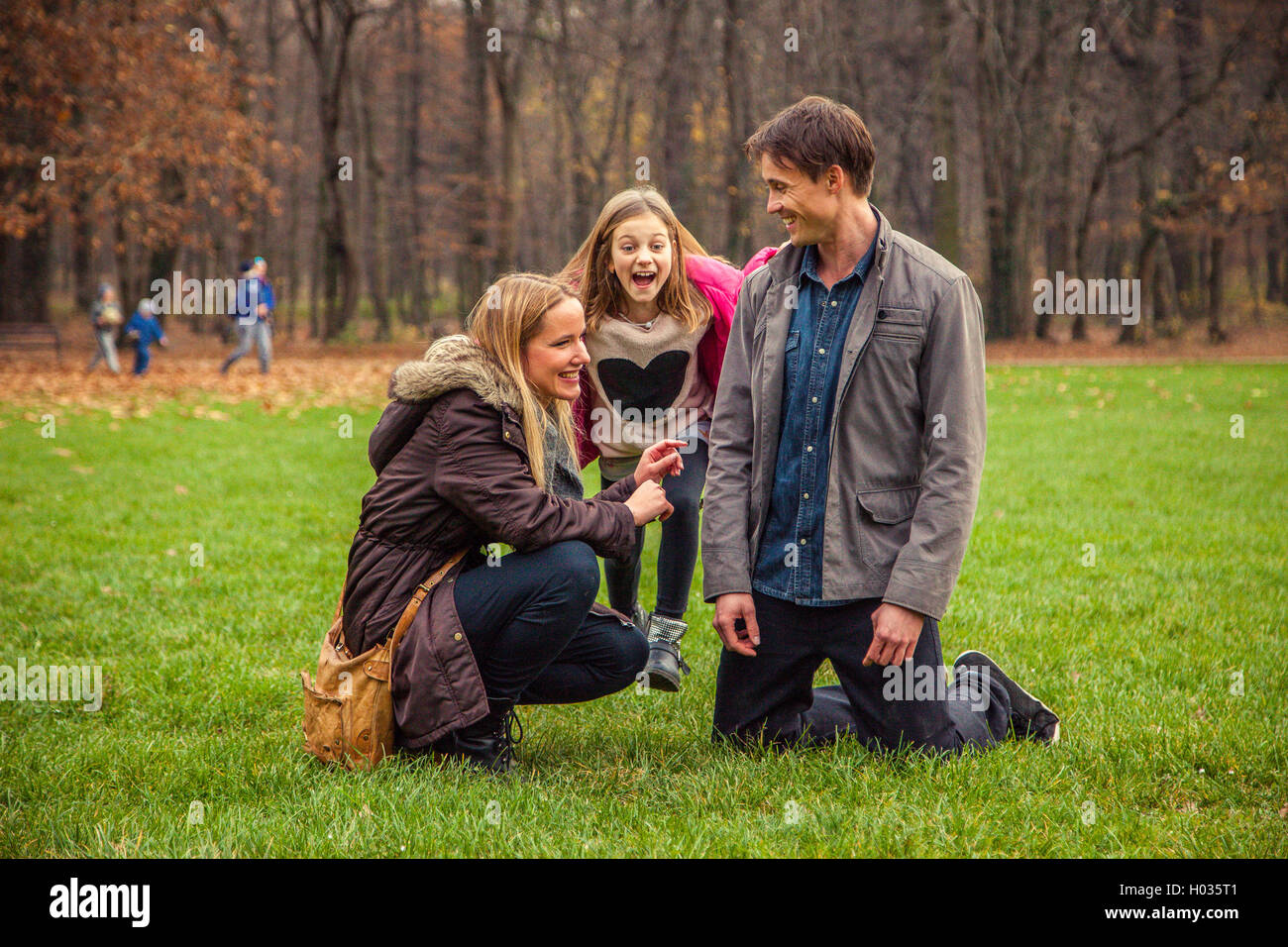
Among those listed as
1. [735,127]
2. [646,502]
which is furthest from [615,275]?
[735,127]

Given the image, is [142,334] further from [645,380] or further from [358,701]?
[358,701]

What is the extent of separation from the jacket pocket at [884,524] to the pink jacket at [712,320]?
1492mm

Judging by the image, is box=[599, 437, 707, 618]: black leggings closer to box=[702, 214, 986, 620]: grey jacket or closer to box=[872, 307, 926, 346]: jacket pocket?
box=[702, 214, 986, 620]: grey jacket

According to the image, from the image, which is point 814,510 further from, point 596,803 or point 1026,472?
point 1026,472

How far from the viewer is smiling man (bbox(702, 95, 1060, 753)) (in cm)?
333

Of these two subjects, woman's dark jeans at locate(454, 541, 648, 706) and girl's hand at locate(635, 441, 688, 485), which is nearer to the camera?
woman's dark jeans at locate(454, 541, 648, 706)

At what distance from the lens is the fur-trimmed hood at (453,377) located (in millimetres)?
3363

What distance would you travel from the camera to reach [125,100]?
19.1m

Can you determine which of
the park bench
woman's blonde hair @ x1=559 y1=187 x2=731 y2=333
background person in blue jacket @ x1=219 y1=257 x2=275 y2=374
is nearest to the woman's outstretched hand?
woman's blonde hair @ x1=559 y1=187 x2=731 y2=333

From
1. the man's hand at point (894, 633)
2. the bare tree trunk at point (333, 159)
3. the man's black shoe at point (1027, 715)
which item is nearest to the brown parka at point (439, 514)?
the man's hand at point (894, 633)

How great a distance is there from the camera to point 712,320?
15.8 feet

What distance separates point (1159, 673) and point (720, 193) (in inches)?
1176

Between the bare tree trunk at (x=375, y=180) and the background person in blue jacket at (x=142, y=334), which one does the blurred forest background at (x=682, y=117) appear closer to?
the bare tree trunk at (x=375, y=180)

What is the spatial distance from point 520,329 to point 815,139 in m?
1.09
